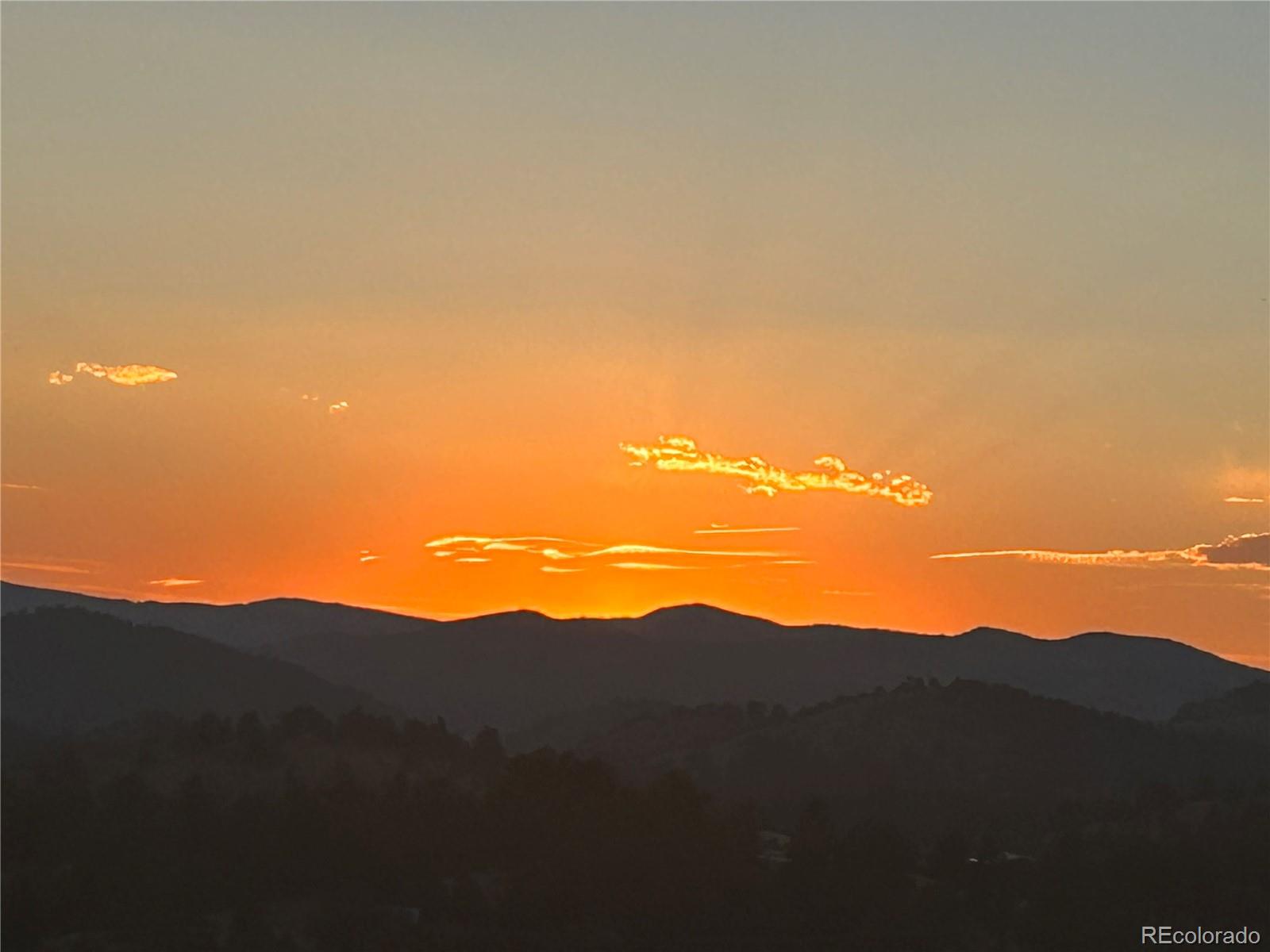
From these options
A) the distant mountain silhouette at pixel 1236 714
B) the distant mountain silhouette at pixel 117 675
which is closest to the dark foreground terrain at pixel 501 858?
the distant mountain silhouette at pixel 117 675

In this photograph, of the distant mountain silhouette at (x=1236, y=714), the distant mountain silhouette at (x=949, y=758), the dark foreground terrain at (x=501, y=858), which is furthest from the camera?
the distant mountain silhouette at (x=1236, y=714)

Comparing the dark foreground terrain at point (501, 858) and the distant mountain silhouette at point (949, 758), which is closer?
the dark foreground terrain at point (501, 858)

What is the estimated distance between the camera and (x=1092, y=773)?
148 m

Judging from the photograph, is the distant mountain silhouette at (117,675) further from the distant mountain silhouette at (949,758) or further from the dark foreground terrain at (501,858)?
the distant mountain silhouette at (949,758)

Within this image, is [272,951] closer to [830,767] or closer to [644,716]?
[830,767]

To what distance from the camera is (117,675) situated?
5571 inches

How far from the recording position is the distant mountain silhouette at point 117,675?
417 feet

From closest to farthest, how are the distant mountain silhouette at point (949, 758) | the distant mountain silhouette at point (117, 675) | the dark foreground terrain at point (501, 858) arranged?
the dark foreground terrain at point (501, 858), the distant mountain silhouette at point (117, 675), the distant mountain silhouette at point (949, 758)

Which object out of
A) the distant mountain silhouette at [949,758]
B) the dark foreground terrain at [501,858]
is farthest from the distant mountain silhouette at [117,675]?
the distant mountain silhouette at [949,758]

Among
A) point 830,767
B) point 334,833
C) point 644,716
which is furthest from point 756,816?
point 644,716

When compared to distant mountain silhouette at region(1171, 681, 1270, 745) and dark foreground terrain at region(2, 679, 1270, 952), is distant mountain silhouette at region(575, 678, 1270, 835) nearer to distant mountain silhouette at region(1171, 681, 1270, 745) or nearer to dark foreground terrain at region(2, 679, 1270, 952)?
distant mountain silhouette at region(1171, 681, 1270, 745)

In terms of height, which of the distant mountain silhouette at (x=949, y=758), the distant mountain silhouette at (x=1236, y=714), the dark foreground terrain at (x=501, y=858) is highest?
the distant mountain silhouette at (x=1236, y=714)

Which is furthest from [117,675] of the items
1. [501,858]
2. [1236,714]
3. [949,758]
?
[1236,714]

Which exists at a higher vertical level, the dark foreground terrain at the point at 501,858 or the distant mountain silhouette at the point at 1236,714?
the distant mountain silhouette at the point at 1236,714
